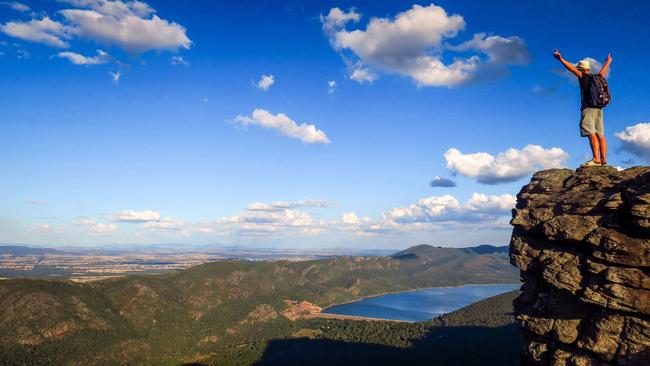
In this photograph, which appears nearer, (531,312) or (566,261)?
(566,261)

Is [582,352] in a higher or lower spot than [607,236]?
lower

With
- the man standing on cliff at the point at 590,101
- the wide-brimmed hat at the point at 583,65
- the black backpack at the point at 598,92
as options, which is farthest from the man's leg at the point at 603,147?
the wide-brimmed hat at the point at 583,65

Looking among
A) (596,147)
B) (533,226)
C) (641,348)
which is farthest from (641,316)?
(596,147)

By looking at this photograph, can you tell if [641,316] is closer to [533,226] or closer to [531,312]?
[531,312]

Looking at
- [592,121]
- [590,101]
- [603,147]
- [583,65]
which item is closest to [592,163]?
[603,147]

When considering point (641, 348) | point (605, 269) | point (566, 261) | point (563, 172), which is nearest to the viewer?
point (641, 348)

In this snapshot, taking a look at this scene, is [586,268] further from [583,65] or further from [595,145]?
[583,65]
